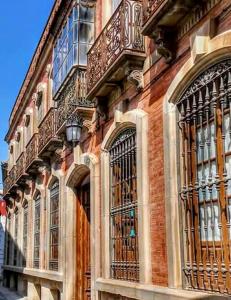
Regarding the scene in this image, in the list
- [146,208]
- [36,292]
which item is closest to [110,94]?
[146,208]

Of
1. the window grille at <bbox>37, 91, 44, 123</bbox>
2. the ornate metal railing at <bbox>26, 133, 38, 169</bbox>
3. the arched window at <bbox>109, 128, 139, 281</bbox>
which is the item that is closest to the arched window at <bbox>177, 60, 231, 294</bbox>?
the arched window at <bbox>109, 128, 139, 281</bbox>

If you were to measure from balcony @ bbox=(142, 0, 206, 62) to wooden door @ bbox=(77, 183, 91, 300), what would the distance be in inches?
236

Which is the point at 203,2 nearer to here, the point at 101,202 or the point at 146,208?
the point at 146,208

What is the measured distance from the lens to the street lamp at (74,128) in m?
11.6

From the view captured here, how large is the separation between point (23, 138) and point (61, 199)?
9635 millimetres

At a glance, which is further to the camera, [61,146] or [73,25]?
[61,146]

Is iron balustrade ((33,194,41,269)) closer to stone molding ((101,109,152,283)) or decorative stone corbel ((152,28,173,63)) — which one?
stone molding ((101,109,152,283))

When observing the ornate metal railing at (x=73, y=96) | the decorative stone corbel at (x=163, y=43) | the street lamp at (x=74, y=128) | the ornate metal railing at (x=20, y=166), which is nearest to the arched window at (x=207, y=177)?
the decorative stone corbel at (x=163, y=43)

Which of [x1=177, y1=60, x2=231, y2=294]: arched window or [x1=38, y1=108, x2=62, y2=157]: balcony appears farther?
[x1=38, y1=108, x2=62, y2=157]: balcony

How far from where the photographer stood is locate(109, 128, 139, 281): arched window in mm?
8867

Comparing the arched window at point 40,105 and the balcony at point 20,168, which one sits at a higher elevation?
the arched window at point 40,105

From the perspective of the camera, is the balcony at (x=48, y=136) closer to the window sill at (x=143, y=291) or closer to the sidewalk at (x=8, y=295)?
the window sill at (x=143, y=291)

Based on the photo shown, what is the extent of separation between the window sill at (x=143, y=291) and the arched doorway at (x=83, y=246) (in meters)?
2.70

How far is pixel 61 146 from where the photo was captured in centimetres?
1417
